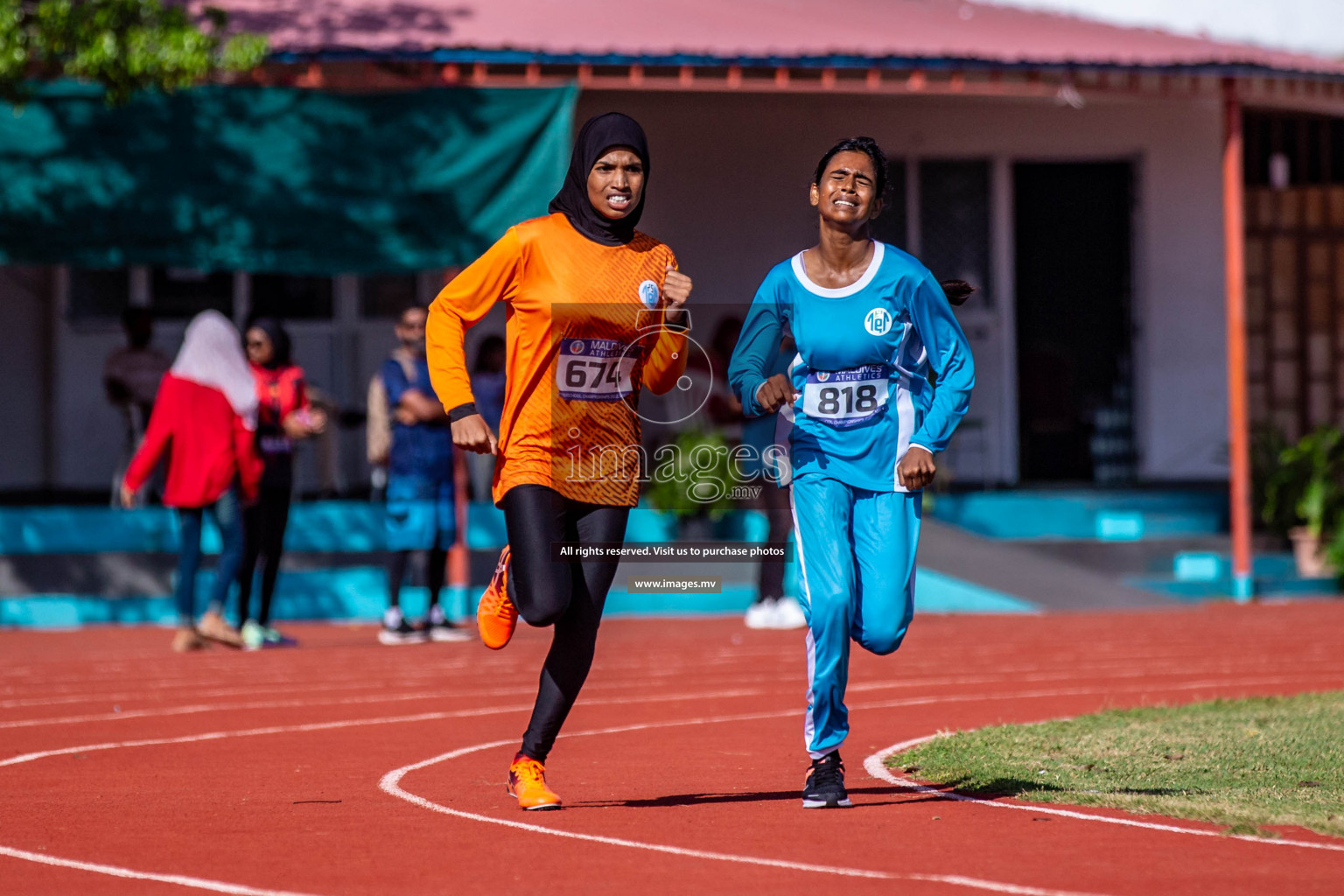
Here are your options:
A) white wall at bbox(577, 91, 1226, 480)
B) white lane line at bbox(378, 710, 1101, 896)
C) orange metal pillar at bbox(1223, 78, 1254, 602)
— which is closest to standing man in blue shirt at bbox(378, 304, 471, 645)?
white lane line at bbox(378, 710, 1101, 896)

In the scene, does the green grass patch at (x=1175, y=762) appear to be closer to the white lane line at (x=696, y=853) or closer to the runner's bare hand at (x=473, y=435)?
the white lane line at (x=696, y=853)

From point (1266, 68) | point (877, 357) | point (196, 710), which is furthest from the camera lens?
point (1266, 68)

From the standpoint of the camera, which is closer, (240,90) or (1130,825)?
(1130,825)

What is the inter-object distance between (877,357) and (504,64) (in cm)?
904

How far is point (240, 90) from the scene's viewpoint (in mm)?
14453

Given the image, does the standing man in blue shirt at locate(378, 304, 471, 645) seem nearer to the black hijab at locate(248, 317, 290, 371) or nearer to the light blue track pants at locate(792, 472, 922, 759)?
the black hijab at locate(248, 317, 290, 371)

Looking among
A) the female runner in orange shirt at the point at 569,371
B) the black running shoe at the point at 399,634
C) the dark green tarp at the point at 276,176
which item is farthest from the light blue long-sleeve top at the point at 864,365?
the dark green tarp at the point at 276,176

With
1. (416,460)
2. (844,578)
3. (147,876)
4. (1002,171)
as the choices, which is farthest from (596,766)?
(1002,171)

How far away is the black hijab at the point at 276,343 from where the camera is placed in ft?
40.9

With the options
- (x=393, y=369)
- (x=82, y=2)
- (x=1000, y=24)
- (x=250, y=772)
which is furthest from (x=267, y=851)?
(x=1000, y=24)

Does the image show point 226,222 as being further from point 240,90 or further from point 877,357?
point 877,357

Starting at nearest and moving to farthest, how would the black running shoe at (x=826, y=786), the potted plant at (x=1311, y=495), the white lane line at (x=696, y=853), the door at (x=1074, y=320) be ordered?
the white lane line at (x=696, y=853)
the black running shoe at (x=826, y=786)
the potted plant at (x=1311, y=495)
the door at (x=1074, y=320)

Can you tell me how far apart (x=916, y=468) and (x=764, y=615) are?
7.69m

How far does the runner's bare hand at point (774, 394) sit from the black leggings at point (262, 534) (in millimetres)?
6953
